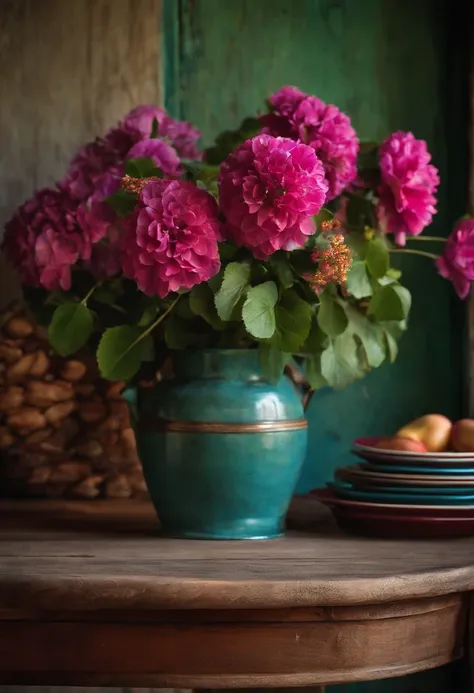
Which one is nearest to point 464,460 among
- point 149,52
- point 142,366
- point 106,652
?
point 142,366

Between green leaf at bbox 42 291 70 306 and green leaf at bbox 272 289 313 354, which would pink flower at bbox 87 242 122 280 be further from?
green leaf at bbox 272 289 313 354

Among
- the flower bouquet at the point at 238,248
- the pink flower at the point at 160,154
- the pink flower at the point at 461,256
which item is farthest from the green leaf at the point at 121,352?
the pink flower at the point at 461,256

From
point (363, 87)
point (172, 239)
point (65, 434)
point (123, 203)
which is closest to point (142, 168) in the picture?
point (123, 203)

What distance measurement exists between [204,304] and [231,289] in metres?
0.05

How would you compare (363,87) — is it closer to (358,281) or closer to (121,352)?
(358,281)

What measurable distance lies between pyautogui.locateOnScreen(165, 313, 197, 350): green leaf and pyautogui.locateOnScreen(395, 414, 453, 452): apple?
1.15ft

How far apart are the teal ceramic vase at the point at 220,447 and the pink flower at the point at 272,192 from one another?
0.56 ft

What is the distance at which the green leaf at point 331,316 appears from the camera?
126 centimetres

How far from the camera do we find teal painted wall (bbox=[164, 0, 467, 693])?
5.81 ft

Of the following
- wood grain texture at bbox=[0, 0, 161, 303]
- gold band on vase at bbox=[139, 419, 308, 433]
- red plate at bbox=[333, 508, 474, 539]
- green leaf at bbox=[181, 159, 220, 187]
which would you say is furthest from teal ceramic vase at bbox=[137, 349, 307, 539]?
wood grain texture at bbox=[0, 0, 161, 303]

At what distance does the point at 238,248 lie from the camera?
4.02ft

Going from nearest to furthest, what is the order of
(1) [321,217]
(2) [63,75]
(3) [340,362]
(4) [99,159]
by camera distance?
1. (1) [321,217]
2. (3) [340,362]
3. (4) [99,159]
4. (2) [63,75]

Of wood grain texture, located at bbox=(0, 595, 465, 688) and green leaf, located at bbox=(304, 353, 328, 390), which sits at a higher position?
green leaf, located at bbox=(304, 353, 328, 390)

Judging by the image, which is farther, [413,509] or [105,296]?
[105,296]
